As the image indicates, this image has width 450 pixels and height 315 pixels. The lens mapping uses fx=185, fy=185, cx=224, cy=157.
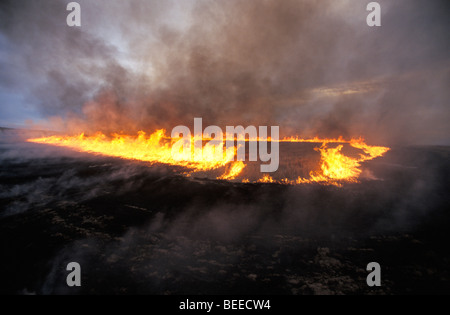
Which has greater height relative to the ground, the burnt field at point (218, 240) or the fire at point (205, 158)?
the fire at point (205, 158)

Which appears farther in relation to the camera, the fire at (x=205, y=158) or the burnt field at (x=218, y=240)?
the fire at (x=205, y=158)

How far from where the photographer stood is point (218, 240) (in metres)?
6.54

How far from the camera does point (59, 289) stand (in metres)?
4.31

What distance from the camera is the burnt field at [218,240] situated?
463cm

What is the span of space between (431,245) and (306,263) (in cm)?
492

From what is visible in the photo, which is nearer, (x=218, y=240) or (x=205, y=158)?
(x=218, y=240)

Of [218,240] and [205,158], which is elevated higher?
[205,158]

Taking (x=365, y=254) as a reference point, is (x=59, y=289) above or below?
below

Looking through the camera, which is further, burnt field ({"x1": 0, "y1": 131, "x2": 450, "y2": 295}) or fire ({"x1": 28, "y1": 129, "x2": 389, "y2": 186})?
fire ({"x1": 28, "y1": 129, "x2": 389, "y2": 186})

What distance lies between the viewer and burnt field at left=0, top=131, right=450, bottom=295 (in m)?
4.63

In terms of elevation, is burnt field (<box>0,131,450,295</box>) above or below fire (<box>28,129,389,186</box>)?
below
